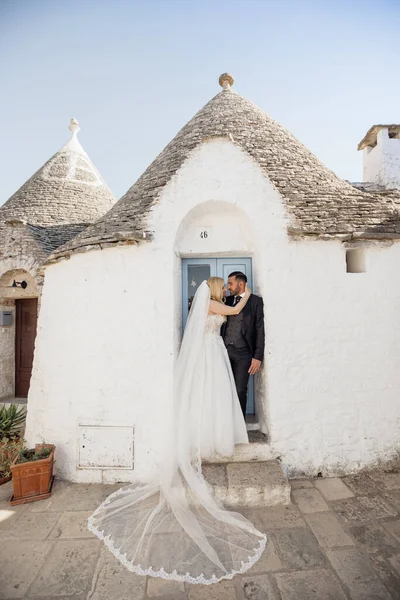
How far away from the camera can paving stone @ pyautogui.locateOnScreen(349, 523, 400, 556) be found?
2615mm

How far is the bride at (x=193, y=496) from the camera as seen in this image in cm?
252

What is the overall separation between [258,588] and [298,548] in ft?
1.85

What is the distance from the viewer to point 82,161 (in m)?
9.54

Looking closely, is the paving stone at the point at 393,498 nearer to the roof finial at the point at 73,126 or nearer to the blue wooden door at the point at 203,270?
the blue wooden door at the point at 203,270

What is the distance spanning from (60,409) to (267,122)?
19.4ft

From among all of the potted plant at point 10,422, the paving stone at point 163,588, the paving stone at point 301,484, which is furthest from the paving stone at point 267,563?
the potted plant at point 10,422

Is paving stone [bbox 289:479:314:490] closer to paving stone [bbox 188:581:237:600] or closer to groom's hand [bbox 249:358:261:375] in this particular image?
groom's hand [bbox 249:358:261:375]

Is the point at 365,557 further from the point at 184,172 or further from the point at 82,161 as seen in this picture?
the point at 82,161

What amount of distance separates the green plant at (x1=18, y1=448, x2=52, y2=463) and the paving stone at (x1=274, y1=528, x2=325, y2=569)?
280cm

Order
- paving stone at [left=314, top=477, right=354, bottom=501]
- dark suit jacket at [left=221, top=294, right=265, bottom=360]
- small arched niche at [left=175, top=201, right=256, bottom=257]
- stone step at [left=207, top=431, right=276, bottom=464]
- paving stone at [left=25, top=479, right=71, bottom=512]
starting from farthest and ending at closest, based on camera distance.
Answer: small arched niche at [left=175, top=201, right=256, bottom=257]
dark suit jacket at [left=221, top=294, right=265, bottom=360]
stone step at [left=207, top=431, right=276, bottom=464]
paving stone at [left=314, top=477, right=354, bottom=501]
paving stone at [left=25, top=479, right=71, bottom=512]

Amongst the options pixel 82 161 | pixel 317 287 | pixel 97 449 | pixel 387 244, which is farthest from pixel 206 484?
pixel 82 161

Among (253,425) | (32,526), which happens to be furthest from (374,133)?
(32,526)

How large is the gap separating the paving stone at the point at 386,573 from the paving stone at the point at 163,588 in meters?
1.58

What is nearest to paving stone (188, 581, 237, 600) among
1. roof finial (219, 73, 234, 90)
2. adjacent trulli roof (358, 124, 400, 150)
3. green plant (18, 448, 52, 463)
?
green plant (18, 448, 52, 463)
